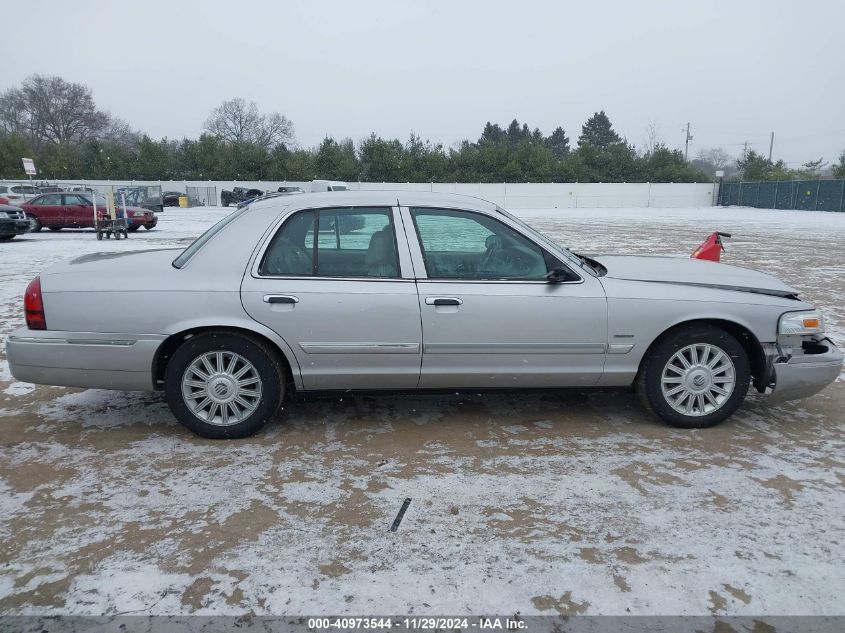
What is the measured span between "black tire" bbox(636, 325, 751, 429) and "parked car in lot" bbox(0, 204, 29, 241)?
789 inches

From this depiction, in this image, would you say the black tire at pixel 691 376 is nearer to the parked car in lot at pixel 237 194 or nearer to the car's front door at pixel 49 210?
the car's front door at pixel 49 210

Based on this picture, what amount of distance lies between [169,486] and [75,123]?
74.4m

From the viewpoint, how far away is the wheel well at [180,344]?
4.07 meters

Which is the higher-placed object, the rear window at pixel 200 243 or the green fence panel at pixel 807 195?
the green fence panel at pixel 807 195

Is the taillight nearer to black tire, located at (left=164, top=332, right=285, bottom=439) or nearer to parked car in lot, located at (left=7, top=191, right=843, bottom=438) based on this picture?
parked car in lot, located at (left=7, top=191, right=843, bottom=438)

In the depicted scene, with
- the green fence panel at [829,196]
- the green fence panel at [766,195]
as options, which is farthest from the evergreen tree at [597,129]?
the green fence panel at [829,196]

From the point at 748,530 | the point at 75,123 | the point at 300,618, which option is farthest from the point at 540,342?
the point at 75,123

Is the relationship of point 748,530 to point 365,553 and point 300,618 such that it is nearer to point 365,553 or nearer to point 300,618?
point 365,553

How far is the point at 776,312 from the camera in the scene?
14.0ft

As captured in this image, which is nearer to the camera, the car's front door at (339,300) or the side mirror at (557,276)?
the car's front door at (339,300)

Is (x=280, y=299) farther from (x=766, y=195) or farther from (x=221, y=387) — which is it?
(x=766, y=195)

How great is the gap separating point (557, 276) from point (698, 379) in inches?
47.2

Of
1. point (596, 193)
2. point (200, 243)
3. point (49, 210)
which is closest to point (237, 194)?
point (49, 210)

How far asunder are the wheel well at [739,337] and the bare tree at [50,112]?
7412cm
